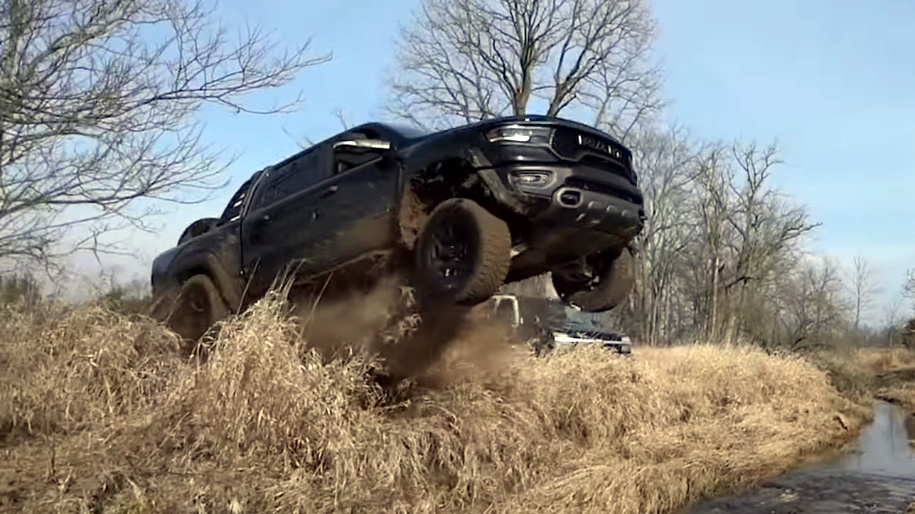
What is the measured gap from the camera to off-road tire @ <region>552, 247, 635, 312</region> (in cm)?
605

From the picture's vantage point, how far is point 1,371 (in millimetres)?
5973

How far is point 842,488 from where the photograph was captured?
9562 millimetres

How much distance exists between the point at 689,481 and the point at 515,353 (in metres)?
2.73

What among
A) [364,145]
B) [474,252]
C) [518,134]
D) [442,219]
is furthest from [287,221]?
[518,134]

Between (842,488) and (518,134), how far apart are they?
270 inches

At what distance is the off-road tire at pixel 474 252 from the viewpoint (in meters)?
5.14

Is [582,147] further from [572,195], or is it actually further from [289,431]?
[289,431]

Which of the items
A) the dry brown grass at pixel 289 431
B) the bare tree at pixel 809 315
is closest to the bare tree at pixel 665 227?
the bare tree at pixel 809 315

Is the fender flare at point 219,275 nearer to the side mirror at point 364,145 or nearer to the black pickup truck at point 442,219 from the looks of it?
the black pickup truck at point 442,219

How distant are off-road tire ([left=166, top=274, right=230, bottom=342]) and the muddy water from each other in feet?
16.3

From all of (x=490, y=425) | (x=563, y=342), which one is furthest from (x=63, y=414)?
(x=563, y=342)

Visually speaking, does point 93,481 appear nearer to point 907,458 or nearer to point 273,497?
point 273,497

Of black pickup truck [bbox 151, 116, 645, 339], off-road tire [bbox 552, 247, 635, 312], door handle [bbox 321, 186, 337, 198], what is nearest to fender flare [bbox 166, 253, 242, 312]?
black pickup truck [bbox 151, 116, 645, 339]

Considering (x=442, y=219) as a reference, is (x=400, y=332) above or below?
below
